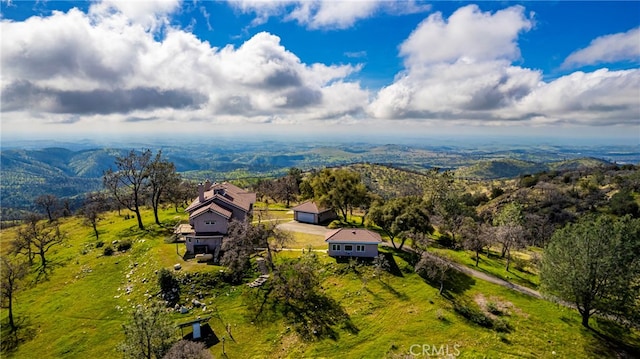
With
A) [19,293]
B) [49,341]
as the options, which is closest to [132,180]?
Answer: [19,293]

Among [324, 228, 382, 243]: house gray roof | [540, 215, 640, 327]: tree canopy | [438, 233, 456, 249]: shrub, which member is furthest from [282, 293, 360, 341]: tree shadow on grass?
[438, 233, 456, 249]: shrub

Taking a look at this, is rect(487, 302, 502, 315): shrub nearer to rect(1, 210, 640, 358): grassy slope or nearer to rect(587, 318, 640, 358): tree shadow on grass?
rect(1, 210, 640, 358): grassy slope

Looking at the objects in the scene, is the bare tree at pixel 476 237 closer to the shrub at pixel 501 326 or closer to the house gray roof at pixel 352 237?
the house gray roof at pixel 352 237

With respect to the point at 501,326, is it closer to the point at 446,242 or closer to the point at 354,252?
the point at 354,252

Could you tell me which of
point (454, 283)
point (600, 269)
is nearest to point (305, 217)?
point (454, 283)

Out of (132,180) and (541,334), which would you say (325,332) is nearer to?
(541,334)

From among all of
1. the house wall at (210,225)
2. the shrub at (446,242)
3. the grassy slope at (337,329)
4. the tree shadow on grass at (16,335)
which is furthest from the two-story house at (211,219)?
the shrub at (446,242)
